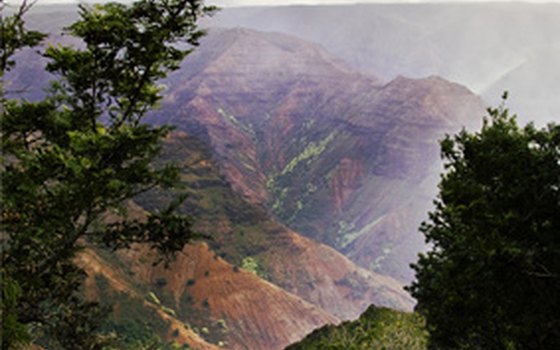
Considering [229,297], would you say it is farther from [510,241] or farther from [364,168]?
[364,168]

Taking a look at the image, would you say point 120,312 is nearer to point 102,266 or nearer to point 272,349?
point 102,266

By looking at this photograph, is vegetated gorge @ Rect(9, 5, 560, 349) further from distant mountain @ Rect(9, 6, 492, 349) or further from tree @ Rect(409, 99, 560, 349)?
tree @ Rect(409, 99, 560, 349)

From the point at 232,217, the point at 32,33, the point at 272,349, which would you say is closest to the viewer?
the point at 32,33

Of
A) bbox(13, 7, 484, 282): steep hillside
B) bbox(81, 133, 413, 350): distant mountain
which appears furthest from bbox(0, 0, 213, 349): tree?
bbox(13, 7, 484, 282): steep hillside

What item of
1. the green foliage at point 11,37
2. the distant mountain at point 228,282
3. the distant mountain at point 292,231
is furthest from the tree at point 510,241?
the distant mountain at point 228,282

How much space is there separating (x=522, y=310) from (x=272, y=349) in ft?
242

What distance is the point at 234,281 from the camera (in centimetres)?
8388

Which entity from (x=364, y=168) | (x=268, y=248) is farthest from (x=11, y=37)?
(x=364, y=168)

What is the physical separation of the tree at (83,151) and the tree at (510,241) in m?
6.81

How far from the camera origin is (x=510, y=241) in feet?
37.0

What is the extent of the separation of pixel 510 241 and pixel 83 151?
30.0ft

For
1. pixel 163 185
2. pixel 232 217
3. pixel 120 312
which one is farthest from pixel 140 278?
pixel 163 185

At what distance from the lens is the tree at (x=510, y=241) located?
11.3 meters

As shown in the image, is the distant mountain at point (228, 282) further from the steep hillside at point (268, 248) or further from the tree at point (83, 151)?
the tree at point (83, 151)
